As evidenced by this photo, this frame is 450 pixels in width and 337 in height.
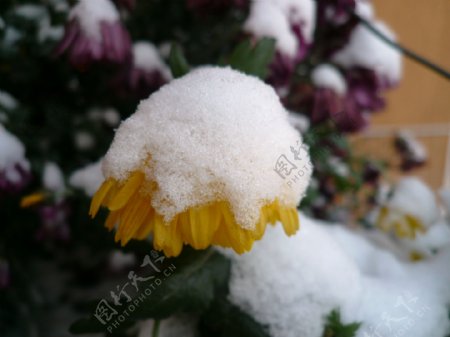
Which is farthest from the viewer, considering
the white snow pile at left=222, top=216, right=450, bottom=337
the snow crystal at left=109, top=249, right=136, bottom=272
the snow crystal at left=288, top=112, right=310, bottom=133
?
the snow crystal at left=109, top=249, right=136, bottom=272

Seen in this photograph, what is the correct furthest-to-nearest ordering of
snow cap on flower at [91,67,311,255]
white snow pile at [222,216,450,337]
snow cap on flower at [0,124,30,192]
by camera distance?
snow cap on flower at [0,124,30,192] → white snow pile at [222,216,450,337] → snow cap on flower at [91,67,311,255]

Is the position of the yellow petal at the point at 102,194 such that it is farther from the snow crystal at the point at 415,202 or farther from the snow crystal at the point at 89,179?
the snow crystal at the point at 415,202

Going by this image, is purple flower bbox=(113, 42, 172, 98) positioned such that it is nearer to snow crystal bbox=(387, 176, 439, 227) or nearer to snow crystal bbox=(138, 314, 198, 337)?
snow crystal bbox=(138, 314, 198, 337)

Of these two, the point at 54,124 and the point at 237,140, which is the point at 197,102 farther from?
the point at 54,124

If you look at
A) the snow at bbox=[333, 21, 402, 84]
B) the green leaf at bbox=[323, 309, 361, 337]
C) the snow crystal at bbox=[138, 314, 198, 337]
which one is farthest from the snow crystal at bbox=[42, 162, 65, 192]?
the snow at bbox=[333, 21, 402, 84]

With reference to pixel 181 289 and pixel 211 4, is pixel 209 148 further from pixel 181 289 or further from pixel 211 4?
pixel 211 4

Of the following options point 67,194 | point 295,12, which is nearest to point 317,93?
point 295,12
